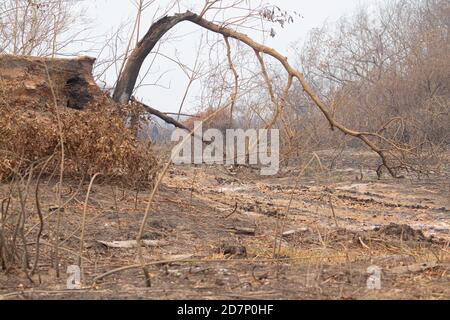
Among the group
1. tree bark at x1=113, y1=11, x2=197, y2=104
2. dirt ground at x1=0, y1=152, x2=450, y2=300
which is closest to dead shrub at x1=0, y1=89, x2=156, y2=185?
dirt ground at x1=0, y1=152, x2=450, y2=300

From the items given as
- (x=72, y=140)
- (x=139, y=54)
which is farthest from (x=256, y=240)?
(x=139, y=54)

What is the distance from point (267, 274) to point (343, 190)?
268 inches

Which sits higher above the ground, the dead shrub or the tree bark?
the tree bark

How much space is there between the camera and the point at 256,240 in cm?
610

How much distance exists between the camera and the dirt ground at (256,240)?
3555 millimetres

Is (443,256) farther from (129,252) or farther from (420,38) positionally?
(420,38)

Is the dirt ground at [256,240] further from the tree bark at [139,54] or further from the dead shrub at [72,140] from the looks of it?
the tree bark at [139,54]

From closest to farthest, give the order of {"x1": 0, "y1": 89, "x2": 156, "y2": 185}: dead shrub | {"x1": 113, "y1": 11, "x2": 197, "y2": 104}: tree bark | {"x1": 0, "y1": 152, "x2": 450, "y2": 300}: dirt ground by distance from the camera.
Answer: {"x1": 0, "y1": 152, "x2": 450, "y2": 300}: dirt ground < {"x1": 0, "y1": 89, "x2": 156, "y2": 185}: dead shrub < {"x1": 113, "y1": 11, "x2": 197, "y2": 104}: tree bark

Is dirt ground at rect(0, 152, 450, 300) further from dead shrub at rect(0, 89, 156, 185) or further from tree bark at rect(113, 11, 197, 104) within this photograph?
tree bark at rect(113, 11, 197, 104)

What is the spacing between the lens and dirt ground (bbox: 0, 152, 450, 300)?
355cm

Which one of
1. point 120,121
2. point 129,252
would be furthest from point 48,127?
point 129,252

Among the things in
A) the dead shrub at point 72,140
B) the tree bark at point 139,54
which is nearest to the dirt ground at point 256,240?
the dead shrub at point 72,140

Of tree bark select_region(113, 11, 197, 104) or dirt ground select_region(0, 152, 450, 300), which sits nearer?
dirt ground select_region(0, 152, 450, 300)
